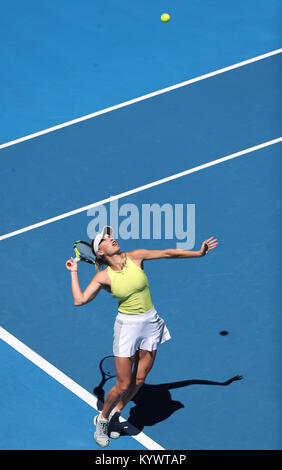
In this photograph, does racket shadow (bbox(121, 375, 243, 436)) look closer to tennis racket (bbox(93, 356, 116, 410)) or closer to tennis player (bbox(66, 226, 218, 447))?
tennis racket (bbox(93, 356, 116, 410))

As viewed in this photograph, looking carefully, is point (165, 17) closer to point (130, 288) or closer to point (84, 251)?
point (84, 251)

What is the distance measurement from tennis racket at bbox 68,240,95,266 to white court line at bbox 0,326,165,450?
5.86ft

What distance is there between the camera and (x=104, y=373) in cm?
1163

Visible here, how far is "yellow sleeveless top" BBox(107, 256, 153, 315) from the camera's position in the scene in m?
10.0

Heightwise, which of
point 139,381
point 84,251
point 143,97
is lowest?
point 139,381

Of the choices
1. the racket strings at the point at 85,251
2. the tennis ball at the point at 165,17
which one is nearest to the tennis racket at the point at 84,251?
the racket strings at the point at 85,251

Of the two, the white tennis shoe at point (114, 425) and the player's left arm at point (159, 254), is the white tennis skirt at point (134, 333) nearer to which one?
the player's left arm at point (159, 254)

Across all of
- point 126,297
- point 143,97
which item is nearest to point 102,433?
point 126,297

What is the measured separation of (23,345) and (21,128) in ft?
16.4

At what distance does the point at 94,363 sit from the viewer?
38.6 feet

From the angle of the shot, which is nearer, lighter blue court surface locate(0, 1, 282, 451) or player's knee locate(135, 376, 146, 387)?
player's knee locate(135, 376, 146, 387)

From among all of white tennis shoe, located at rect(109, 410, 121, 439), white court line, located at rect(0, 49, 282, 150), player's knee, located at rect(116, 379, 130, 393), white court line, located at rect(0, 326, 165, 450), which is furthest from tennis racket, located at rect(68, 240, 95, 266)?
white court line, located at rect(0, 49, 282, 150)

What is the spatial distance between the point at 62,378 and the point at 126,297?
6.87 feet

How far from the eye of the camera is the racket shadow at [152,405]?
11008 mm
